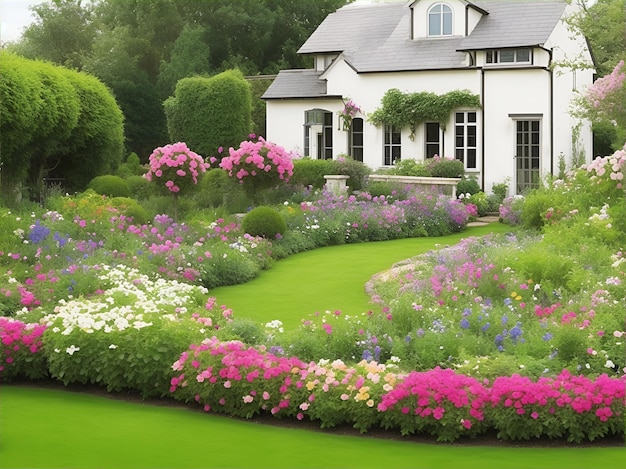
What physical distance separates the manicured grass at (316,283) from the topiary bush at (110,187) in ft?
Answer: 17.8

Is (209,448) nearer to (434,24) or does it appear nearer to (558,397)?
(558,397)

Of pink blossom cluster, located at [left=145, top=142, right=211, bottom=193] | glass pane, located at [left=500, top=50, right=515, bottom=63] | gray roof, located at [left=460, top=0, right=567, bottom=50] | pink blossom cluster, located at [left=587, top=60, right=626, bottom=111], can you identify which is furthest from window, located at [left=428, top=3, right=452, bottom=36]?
pink blossom cluster, located at [left=145, top=142, right=211, bottom=193]

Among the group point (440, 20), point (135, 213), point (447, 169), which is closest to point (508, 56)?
point (440, 20)

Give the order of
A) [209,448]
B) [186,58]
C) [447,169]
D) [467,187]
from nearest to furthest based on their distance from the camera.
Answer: [209,448] < [467,187] < [447,169] < [186,58]

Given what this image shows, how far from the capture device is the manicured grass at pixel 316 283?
11.9m

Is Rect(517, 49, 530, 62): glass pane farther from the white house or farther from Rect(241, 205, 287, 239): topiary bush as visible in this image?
Rect(241, 205, 287, 239): topiary bush

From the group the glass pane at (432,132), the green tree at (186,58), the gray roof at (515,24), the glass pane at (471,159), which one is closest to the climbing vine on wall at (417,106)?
the glass pane at (432,132)

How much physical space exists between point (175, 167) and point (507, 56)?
402 inches

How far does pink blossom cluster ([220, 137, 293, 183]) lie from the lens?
20.3 meters

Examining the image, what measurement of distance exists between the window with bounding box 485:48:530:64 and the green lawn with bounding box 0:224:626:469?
18.9 m

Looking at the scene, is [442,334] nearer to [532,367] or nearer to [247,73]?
[532,367]

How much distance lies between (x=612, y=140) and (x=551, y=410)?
2293 centimetres

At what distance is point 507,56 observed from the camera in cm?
2525

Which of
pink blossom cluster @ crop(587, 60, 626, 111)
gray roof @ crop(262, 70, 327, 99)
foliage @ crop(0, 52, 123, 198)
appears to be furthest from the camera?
gray roof @ crop(262, 70, 327, 99)
